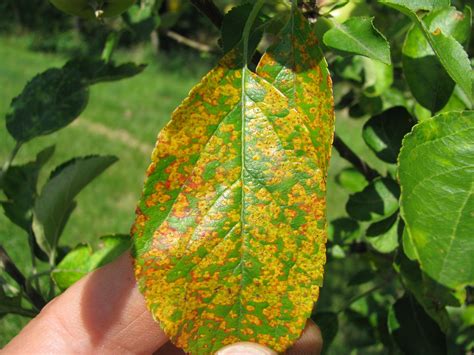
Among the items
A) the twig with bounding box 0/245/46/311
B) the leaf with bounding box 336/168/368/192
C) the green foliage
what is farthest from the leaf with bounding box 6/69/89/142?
the leaf with bounding box 336/168/368/192

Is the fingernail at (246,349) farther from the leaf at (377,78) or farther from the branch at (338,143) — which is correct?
the leaf at (377,78)

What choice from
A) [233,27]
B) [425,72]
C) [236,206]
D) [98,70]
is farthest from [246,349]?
[98,70]

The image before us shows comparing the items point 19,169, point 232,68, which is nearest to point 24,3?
point 19,169

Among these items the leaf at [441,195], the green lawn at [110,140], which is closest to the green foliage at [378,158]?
the leaf at [441,195]

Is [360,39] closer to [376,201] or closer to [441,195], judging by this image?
[441,195]

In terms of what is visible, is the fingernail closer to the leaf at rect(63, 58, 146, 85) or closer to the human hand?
the human hand

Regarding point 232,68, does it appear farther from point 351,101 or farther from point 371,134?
point 351,101
